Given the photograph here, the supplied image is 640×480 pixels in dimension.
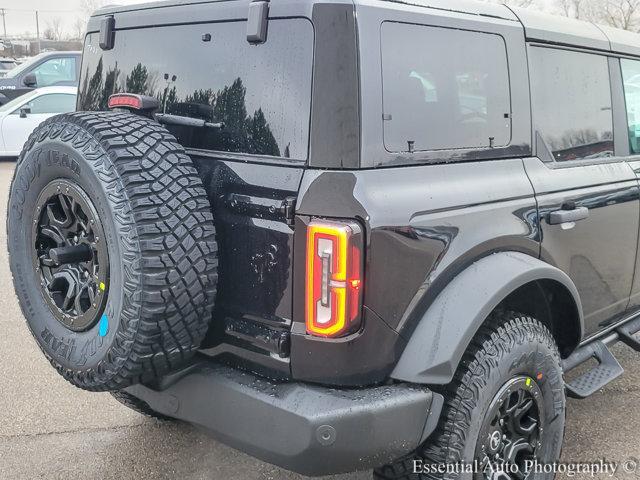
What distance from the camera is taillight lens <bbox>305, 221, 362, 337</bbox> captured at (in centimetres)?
192

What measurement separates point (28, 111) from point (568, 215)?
33.6 ft

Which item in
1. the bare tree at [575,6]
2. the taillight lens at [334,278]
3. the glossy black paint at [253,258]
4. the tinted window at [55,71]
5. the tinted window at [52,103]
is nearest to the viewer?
the taillight lens at [334,278]

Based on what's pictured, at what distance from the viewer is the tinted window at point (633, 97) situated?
3318 millimetres

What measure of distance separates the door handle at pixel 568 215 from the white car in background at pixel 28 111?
973 cm

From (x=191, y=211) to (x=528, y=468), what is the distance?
1.67 m

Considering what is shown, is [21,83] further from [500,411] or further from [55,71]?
[500,411]

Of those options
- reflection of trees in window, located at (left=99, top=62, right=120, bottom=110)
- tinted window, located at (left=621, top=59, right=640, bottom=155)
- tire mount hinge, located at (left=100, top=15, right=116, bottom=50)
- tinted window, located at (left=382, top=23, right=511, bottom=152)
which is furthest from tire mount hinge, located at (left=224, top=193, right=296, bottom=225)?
tinted window, located at (left=621, top=59, right=640, bottom=155)

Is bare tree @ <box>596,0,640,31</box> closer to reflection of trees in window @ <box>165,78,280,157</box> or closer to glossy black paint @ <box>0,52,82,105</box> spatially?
glossy black paint @ <box>0,52,82,105</box>

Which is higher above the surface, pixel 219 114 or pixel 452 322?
pixel 219 114

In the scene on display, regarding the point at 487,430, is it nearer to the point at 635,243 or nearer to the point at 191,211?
the point at 191,211

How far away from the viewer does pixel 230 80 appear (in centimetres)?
226

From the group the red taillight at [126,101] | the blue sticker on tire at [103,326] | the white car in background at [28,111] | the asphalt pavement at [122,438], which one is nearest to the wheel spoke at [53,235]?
the blue sticker on tire at [103,326]

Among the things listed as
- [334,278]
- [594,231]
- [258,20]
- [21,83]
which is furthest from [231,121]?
[21,83]

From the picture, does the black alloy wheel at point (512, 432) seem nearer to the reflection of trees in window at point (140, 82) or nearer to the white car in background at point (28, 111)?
the reflection of trees in window at point (140, 82)
